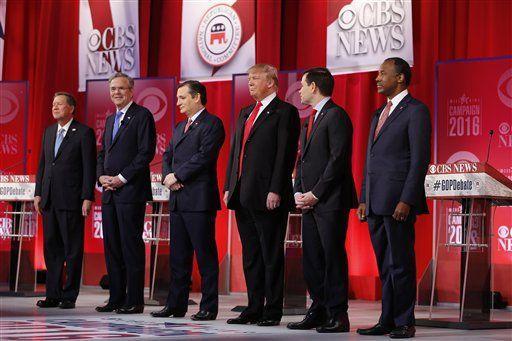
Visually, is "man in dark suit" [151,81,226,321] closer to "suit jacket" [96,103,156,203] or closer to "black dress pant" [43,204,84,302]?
"suit jacket" [96,103,156,203]

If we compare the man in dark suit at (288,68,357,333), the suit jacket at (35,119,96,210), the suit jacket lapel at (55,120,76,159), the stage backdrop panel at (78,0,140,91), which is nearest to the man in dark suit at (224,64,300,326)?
the man in dark suit at (288,68,357,333)

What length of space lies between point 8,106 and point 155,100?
1285 millimetres

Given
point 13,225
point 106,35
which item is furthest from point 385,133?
point 106,35

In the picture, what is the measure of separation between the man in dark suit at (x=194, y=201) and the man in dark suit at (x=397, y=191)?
111cm

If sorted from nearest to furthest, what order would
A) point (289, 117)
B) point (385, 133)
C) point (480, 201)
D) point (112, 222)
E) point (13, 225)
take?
point (385, 133), point (289, 117), point (480, 201), point (112, 222), point (13, 225)

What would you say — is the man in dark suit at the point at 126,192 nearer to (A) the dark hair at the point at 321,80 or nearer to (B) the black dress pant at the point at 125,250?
(B) the black dress pant at the point at 125,250

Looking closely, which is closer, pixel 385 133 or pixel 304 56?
pixel 385 133

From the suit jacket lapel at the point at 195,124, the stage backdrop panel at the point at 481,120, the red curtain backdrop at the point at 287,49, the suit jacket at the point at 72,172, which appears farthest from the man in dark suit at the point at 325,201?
the red curtain backdrop at the point at 287,49

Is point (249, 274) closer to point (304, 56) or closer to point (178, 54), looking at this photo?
point (304, 56)

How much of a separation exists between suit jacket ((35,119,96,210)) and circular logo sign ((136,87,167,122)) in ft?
5.98

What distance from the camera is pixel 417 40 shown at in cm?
Result: 834

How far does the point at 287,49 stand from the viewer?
9.28 metres

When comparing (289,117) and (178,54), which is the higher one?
(178,54)

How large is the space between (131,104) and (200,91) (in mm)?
620
